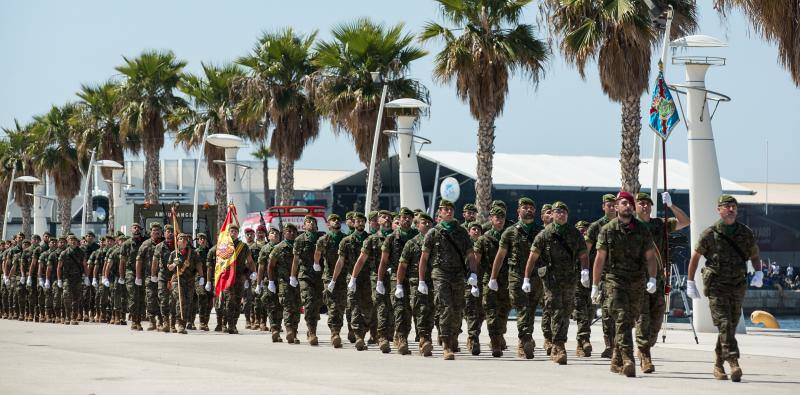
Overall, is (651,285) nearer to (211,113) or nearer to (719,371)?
(719,371)

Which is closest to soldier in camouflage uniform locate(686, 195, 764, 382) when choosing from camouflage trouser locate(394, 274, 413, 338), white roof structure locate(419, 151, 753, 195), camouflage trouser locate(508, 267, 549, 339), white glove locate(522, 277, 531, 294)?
white glove locate(522, 277, 531, 294)

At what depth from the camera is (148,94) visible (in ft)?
162

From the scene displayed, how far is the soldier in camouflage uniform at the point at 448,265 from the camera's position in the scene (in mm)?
16234

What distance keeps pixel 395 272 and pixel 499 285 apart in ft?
5.48

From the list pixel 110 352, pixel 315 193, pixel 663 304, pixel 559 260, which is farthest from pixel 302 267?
pixel 315 193

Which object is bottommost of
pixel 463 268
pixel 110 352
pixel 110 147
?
pixel 110 352

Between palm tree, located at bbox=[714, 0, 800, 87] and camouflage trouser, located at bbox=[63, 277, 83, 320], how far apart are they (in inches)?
627

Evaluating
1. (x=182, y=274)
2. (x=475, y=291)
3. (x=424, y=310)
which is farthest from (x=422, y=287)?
(x=182, y=274)

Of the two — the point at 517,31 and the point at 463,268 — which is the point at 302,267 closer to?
the point at 463,268

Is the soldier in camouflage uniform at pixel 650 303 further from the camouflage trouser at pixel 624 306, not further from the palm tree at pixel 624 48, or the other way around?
the palm tree at pixel 624 48

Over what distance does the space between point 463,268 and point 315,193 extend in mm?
52184

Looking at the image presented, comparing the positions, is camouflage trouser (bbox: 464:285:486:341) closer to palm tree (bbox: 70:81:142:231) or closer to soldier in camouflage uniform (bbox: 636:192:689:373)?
soldier in camouflage uniform (bbox: 636:192:689:373)

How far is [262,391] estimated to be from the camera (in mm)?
11859

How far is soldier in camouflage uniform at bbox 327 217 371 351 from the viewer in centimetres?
1853
